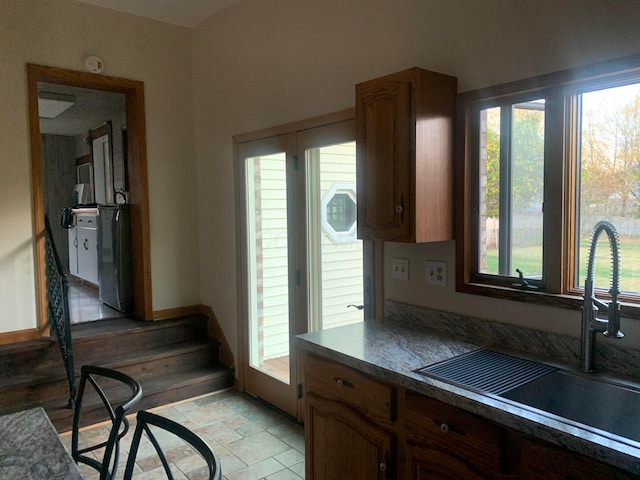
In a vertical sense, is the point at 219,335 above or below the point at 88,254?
below

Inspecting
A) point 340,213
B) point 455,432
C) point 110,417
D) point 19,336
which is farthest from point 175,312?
point 455,432

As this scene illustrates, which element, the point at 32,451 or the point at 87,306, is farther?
the point at 87,306

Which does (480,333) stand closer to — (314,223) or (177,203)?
(314,223)

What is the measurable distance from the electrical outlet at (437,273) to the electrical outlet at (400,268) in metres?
0.13

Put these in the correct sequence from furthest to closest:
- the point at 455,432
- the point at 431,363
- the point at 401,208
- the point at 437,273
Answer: the point at 437,273 < the point at 401,208 < the point at 431,363 < the point at 455,432

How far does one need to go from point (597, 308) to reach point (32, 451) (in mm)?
1887

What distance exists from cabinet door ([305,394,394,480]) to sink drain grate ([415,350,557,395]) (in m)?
0.33

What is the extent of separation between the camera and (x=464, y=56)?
2203 mm

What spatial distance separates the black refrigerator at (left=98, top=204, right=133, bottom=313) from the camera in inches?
173

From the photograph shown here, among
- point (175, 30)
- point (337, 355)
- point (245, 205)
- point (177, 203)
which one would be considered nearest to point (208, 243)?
point (177, 203)

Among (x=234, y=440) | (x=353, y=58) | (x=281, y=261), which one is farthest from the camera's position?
(x=281, y=261)

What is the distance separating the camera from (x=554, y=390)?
1.68m

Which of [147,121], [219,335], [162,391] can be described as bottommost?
[162,391]

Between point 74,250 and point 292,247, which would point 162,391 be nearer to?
point 292,247
